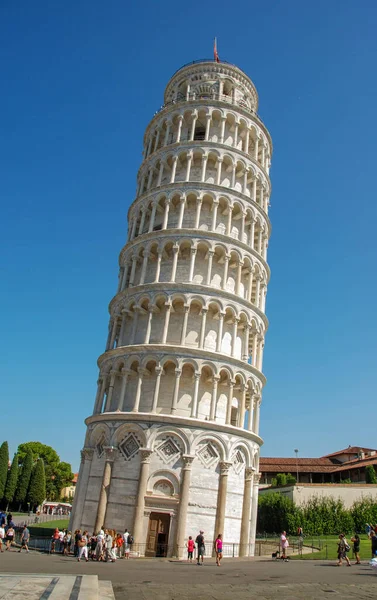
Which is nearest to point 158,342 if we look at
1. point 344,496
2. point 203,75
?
point 203,75

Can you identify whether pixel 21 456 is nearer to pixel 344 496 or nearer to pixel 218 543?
pixel 344 496

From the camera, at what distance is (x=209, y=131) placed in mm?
39188

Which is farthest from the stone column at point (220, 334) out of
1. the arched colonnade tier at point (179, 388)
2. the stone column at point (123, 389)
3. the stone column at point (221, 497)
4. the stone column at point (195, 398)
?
the stone column at point (221, 497)

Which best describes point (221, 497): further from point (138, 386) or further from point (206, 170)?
point (206, 170)

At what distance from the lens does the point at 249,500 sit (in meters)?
30.4

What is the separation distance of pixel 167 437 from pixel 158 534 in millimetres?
5242

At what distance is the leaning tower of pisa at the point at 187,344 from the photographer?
28.3 meters

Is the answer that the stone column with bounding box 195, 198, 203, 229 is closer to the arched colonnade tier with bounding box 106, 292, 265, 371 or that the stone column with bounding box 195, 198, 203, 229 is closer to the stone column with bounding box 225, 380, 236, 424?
the arched colonnade tier with bounding box 106, 292, 265, 371

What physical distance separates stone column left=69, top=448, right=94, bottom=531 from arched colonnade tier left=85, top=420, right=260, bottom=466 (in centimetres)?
86

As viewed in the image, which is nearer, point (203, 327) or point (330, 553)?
point (203, 327)

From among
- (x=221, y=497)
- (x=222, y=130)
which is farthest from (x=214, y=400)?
(x=222, y=130)

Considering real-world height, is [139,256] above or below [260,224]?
below

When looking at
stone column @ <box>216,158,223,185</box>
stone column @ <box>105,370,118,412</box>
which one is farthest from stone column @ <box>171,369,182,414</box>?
stone column @ <box>216,158,223,185</box>

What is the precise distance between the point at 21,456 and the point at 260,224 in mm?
68927
